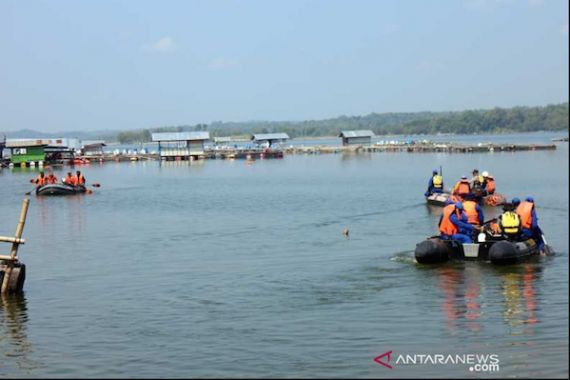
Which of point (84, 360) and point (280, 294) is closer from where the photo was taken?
point (84, 360)

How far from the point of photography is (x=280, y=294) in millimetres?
22406

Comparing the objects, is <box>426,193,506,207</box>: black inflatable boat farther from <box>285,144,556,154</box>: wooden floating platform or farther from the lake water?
<box>285,144,556,154</box>: wooden floating platform

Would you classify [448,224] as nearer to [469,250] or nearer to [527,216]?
[469,250]

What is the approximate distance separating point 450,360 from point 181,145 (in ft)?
392

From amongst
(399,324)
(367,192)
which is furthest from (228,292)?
(367,192)

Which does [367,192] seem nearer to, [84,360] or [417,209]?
[417,209]

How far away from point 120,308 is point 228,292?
307 centimetres

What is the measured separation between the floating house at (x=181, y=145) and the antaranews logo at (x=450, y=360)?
113837mm

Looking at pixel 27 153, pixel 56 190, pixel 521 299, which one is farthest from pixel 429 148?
pixel 521 299

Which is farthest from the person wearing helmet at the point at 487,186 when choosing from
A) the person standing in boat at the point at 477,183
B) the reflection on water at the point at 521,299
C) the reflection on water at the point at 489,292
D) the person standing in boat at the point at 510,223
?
the reflection on water at the point at 521,299

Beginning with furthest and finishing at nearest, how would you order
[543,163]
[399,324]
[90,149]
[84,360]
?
[90,149] < [543,163] < [399,324] < [84,360]

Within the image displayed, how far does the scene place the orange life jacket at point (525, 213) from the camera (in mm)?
25359

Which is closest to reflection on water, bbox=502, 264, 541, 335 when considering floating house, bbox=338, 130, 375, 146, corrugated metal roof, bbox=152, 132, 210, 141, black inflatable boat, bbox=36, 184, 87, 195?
black inflatable boat, bbox=36, 184, 87, 195

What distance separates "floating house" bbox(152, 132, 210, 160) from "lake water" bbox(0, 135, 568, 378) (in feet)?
277
